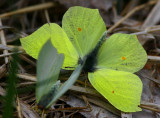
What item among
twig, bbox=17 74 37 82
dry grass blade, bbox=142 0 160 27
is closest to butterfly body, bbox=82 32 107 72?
twig, bbox=17 74 37 82

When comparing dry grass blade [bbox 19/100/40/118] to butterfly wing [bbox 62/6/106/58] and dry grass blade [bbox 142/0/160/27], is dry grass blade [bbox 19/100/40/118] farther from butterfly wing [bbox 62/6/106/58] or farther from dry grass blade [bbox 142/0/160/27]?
dry grass blade [bbox 142/0/160/27]

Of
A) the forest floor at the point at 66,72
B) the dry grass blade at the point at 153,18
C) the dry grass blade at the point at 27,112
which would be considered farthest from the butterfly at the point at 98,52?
the dry grass blade at the point at 153,18

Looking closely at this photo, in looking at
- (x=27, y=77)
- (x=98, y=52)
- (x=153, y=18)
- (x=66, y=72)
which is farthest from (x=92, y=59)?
(x=153, y=18)

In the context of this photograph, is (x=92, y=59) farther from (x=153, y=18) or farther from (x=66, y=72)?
(x=153, y=18)

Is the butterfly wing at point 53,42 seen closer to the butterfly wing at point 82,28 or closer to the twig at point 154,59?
the butterfly wing at point 82,28

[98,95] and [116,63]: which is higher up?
[116,63]

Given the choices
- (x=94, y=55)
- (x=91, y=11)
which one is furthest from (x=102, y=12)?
(x=94, y=55)

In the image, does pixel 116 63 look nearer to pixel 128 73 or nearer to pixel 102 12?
pixel 128 73

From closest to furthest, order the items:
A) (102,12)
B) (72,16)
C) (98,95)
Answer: (98,95) → (72,16) → (102,12)

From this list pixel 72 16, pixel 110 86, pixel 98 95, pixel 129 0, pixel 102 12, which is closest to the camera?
pixel 110 86
